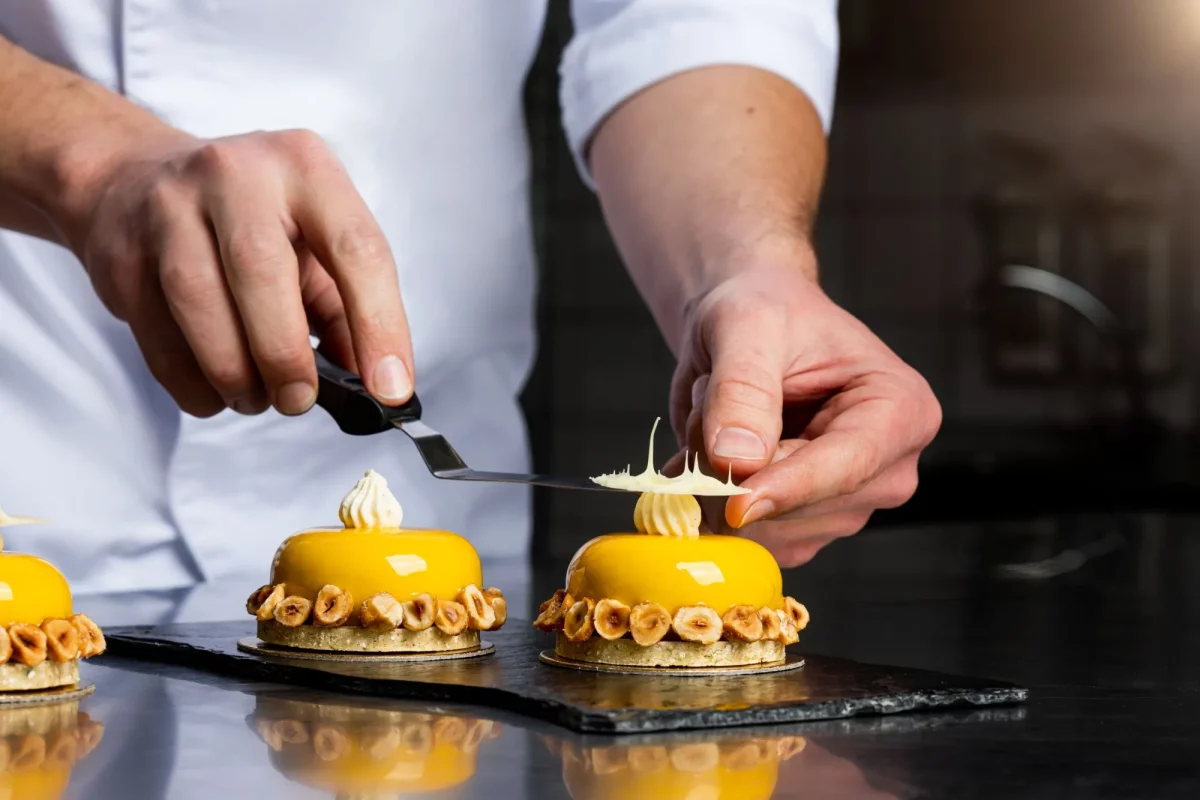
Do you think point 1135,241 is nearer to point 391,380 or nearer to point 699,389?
point 699,389

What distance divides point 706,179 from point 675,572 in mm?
804

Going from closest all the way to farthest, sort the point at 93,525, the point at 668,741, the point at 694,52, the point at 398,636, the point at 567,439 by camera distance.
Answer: the point at 668,741 → the point at 398,636 → the point at 93,525 → the point at 694,52 → the point at 567,439

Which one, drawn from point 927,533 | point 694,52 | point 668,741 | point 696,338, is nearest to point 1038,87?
point 927,533

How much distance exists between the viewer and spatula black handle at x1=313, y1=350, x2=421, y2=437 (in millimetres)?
1643

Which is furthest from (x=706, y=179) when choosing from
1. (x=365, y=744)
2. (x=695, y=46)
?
(x=365, y=744)

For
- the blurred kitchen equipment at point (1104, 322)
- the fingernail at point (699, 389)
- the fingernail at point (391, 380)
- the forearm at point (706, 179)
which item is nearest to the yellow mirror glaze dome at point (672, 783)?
the fingernail at point (391, 380)

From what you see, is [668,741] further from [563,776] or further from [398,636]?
[398,636]

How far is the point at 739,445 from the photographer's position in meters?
1.57

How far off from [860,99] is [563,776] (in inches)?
192

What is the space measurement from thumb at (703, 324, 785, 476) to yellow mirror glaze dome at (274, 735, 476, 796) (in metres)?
0.59

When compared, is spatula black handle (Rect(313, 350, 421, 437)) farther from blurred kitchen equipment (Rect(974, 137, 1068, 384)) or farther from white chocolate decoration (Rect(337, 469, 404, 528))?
blurred kitchen equipment (Rect(974, 137, 1068, 384))

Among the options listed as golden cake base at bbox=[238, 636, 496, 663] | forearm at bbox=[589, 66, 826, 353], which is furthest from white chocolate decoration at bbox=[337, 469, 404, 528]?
forearm at bbox=[589, 66, 826, 353]

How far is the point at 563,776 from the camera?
941 millimetres

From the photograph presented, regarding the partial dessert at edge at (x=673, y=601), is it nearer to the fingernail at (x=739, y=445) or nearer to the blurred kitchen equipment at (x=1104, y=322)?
the fingernail at (x=739, y=445)
